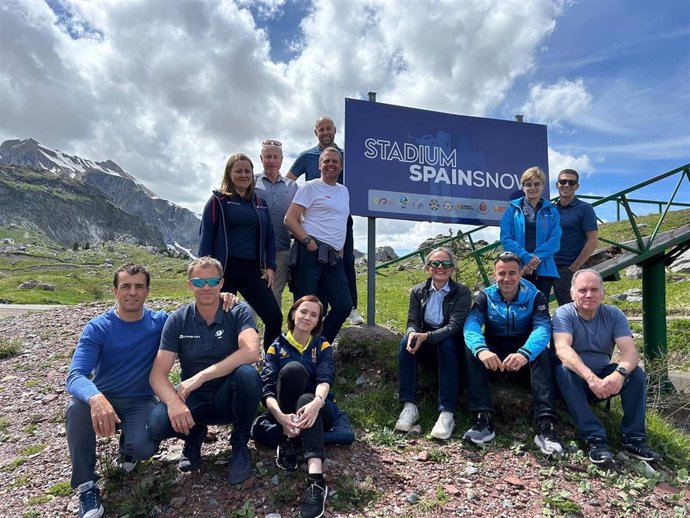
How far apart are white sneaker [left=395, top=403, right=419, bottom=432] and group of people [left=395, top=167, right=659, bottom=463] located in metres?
0.01

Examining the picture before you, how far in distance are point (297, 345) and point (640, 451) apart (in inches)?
149

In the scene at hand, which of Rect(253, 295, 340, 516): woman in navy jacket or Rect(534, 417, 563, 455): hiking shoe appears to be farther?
Rect(534, 417, 563, 455): hiking shoe

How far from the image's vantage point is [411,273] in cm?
2989

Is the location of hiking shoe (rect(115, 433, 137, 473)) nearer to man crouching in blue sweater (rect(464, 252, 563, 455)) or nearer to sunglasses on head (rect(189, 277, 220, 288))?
sunglasses on head (rect(189, 277, 220, 288))

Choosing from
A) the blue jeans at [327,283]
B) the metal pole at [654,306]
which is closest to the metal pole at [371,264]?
the blue jeans at [327,283]

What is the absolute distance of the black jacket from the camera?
17.0 ft

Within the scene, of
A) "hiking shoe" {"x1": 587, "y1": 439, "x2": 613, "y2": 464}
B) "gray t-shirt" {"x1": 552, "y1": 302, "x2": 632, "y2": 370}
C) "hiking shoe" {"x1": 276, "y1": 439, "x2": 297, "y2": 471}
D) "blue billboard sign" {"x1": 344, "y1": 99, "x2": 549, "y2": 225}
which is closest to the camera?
"hiking shoe" {"x1": 276, "y1": 439, "x2": 297, "y2": 471}

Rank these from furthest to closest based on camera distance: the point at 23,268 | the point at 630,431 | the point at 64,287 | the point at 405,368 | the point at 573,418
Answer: the point at 23,268
the point at 64,287
the point at 405,368
the point at 573,418
the point at 630,431

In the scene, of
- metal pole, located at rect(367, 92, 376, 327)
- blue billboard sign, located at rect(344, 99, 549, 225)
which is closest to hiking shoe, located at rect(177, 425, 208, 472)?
metal pole, located at rect(367, 92, 376, 327)

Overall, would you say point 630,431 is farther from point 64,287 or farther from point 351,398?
point 64,287

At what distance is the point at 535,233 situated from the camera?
629 centimetres

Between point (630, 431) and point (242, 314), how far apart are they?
433cm

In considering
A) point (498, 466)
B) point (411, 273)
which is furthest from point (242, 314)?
point (411, 273)

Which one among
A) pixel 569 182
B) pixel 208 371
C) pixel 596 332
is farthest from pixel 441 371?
pixel 569 182
